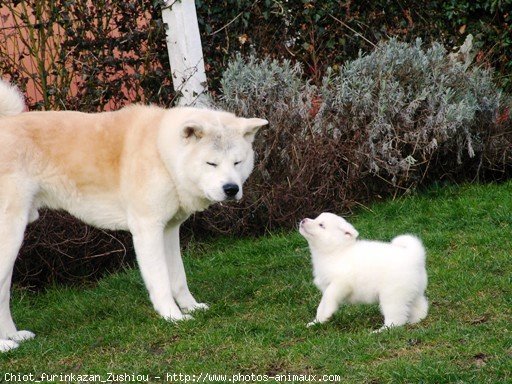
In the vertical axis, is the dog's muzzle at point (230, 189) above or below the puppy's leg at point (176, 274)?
above

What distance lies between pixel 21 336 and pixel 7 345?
1.09ft

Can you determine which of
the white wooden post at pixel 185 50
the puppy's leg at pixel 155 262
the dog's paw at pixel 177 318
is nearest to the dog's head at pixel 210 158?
the puppy's leg at pixel 155 262

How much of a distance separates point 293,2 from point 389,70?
1598mm

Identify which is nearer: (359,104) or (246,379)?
(246,379)

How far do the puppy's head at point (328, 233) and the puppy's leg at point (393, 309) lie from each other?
455mm

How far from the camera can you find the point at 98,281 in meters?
7.46

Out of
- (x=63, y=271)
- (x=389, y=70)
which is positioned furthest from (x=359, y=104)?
(x=63, y=271)

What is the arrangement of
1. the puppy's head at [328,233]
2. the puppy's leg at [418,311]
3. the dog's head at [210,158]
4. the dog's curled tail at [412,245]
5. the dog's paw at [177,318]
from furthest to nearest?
Result: the dog's paw at [177,318]
the dog's head at [210,158]
the puppy's head at [328,233]
the puppy's leg at [418,311]
the dog's curled tail at [412,245]

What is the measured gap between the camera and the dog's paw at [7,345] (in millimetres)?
5609

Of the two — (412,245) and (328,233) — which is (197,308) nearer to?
(328,233)

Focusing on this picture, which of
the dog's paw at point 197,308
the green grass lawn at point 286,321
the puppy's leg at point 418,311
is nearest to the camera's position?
the green grass lawn at point 286,321

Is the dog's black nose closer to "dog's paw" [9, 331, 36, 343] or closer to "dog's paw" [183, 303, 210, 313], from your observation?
"dog's paw" [183, 303, 210, 313]

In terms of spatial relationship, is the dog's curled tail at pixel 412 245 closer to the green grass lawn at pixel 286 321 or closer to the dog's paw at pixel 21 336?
the green grass lawn at pixel 286 321

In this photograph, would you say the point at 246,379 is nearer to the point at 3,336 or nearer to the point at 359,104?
the point at 3,336
